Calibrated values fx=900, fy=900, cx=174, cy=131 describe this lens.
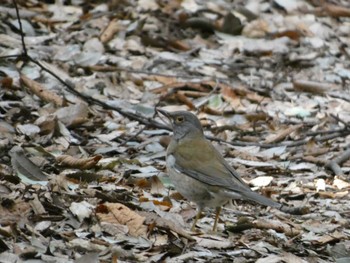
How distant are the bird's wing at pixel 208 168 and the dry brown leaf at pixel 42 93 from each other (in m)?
2.07

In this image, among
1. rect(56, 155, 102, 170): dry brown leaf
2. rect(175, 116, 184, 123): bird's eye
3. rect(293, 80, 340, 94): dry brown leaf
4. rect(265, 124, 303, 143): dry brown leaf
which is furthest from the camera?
rect(293, 80, 340, 94): dry brown leaf

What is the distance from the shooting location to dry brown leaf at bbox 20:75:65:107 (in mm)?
9156

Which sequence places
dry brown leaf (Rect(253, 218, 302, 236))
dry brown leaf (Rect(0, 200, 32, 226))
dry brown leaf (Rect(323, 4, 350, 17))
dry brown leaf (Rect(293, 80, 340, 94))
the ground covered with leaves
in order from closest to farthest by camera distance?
dry brown leaf (Rect(0, 200, 32, 226)) < the ground covered with leaves < dry brown leaf (Rect(253, 218, 302, 236)) < dry brown leaf (Rect(293, 80, 340, 94)) < dry brown leaf (Rect(323, 4, 350, 17))

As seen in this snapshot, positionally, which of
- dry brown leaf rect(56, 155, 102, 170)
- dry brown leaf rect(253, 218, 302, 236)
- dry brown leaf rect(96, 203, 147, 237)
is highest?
dry brown leaf rect(96, 203, 147, 237)

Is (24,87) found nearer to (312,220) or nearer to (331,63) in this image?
(312,220)

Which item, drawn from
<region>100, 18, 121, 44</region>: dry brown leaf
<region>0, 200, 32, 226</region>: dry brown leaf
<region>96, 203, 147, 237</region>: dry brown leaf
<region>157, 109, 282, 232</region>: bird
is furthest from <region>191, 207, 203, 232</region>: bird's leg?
<region>100, 18, 121, 44</region>: dry brown leaf

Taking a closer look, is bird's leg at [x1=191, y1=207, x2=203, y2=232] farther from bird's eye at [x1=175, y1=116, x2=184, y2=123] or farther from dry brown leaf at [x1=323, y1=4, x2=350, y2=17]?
dry brown leaf at [x1=323, y1=4, x2=350, y2=17]

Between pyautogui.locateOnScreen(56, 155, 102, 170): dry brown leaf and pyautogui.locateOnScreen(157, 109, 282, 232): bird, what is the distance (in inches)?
26.3

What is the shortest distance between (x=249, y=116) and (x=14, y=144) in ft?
10.7

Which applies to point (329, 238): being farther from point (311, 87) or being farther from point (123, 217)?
point (311, 87)

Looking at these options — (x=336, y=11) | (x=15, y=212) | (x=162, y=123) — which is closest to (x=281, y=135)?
(x=162, y=123)

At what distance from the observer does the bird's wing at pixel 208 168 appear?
22.3 ft

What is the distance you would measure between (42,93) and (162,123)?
1330 millimetres

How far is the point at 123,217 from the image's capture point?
20.8ft
